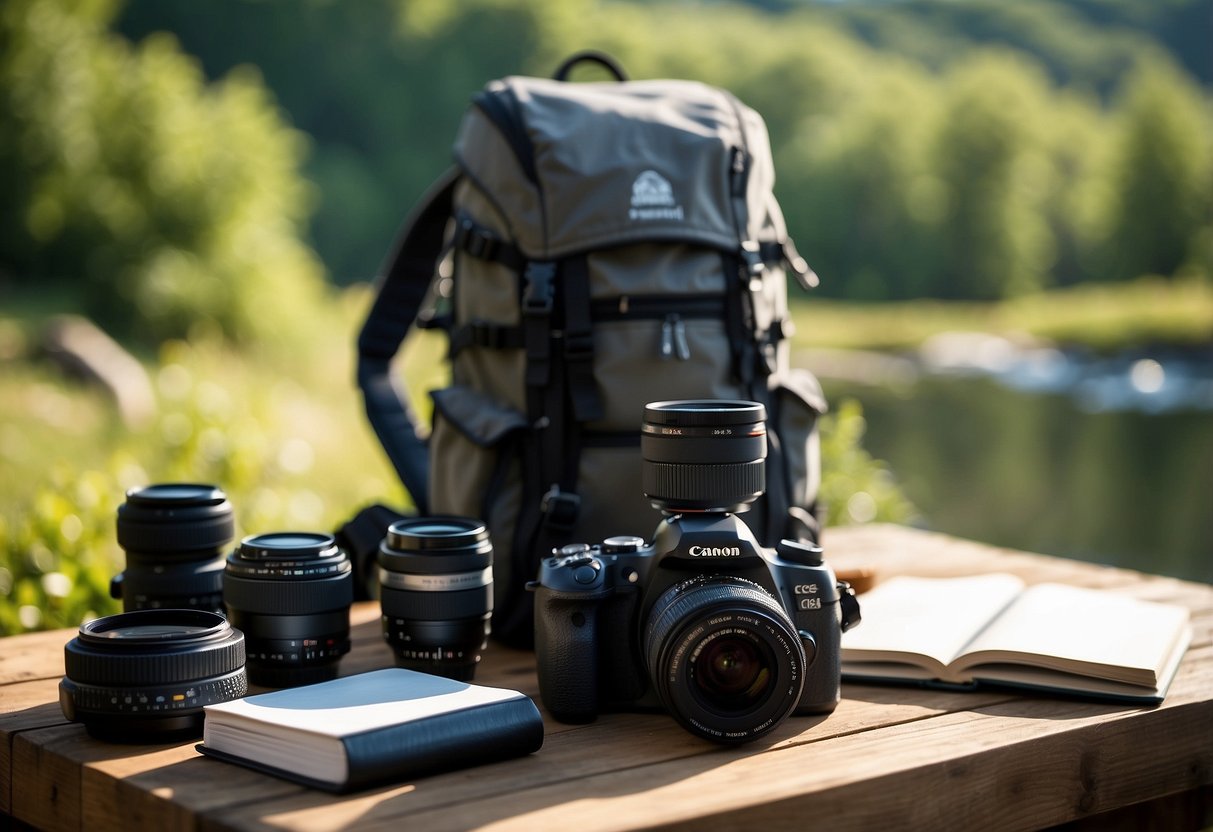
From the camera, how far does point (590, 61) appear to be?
81.4 inches

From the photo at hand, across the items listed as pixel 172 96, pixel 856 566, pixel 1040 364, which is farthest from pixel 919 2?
pixel 856 566

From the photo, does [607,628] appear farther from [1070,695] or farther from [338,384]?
[338,384]

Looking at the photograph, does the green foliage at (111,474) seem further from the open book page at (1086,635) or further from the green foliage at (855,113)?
the green foliage at (855,113)

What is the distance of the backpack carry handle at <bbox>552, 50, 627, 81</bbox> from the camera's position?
209 centimetres

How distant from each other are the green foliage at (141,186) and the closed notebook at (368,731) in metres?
10.7

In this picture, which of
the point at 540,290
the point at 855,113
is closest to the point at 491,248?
the point at 540,290

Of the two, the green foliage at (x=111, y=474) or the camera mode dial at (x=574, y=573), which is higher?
the camera mode dial at (x=574, y=573)

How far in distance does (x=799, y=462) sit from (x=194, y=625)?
0.95m

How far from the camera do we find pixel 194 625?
1.48 meters

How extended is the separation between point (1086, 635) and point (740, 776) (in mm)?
655

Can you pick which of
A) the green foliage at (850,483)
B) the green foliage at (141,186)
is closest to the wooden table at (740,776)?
the green foliage at (850,483)

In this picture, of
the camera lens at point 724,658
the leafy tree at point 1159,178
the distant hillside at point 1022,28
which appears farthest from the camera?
the distant hillside at point 1022,28

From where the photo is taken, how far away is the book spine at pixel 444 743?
1.23 meters

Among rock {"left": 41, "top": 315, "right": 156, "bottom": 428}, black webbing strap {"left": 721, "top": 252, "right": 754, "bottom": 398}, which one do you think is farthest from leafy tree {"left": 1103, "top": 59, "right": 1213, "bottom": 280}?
black webbing strap {"left": 721, "top": 252, "right": 754, "bottom": 398}
